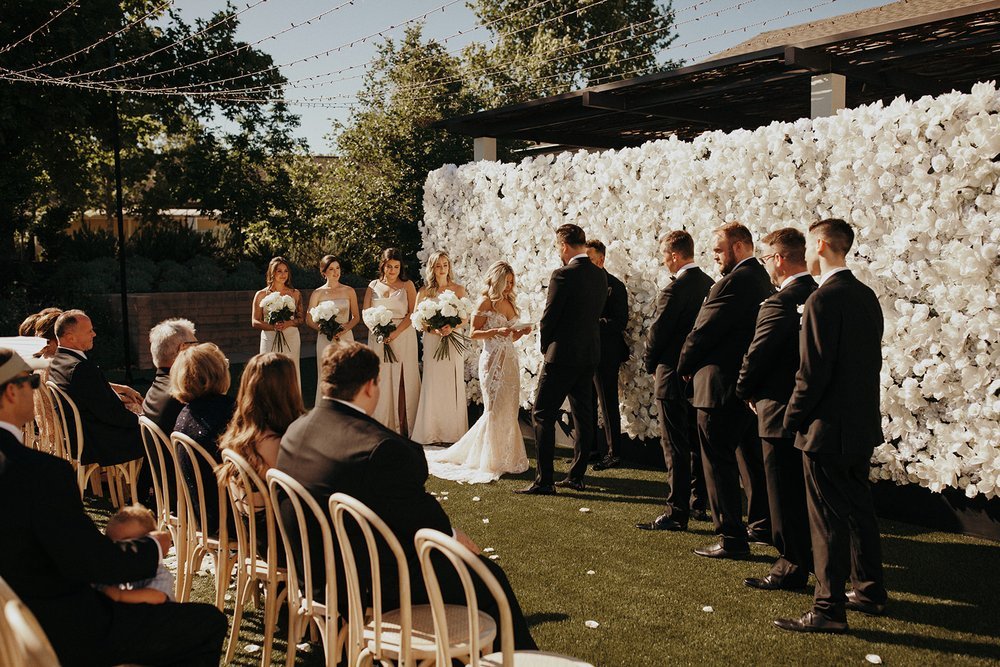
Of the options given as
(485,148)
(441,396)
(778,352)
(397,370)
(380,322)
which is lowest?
(441,396)

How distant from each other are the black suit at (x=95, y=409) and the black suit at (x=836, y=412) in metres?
4.75

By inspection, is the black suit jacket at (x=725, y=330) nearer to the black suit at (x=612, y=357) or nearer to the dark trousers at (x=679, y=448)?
the dark trousers at (x=679, y=448)

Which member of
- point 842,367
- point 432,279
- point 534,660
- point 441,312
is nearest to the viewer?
point 534,660

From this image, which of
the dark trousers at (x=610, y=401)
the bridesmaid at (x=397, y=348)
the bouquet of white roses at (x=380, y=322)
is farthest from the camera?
the bridesmaid at (x=397, y=348)

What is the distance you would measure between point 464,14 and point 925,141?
101 feet

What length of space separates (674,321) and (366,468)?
153 inches

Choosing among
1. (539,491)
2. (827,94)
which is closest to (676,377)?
(539,491)

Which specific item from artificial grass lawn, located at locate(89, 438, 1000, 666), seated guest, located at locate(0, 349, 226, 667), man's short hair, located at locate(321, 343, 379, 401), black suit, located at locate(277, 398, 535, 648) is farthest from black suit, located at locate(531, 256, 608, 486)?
seated guest, located at locate(0, 349, 226, 667)

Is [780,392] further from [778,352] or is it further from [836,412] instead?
[836,412]

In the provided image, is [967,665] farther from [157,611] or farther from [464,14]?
[464,14]

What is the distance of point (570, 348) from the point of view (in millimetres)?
7594

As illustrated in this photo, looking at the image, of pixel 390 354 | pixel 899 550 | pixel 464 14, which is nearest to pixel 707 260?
pixel 899 550

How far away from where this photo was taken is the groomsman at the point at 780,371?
5023 millimetres

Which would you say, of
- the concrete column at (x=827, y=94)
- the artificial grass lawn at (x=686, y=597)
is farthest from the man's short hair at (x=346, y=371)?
the concrete column at (x=827, y=94)
